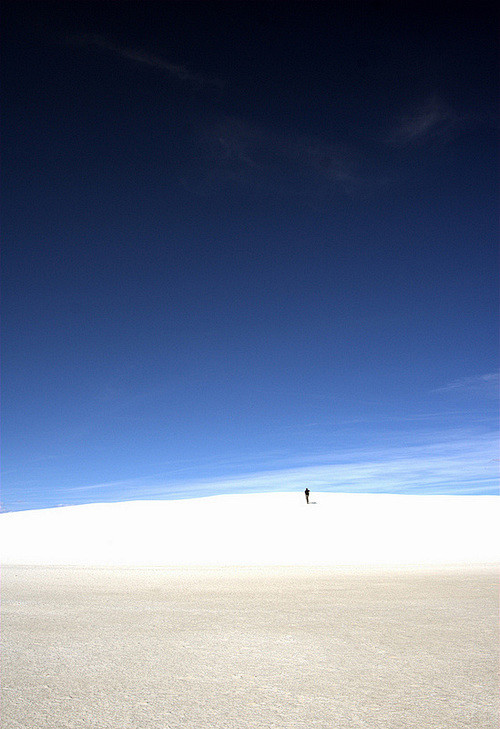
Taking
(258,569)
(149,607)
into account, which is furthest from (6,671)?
(258,569)

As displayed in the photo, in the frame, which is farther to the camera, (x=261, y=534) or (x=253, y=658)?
(x=261, y=534)

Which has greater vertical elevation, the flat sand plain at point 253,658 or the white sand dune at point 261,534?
the white sand dune at point 261,534

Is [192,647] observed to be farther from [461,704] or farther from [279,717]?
[461,704]

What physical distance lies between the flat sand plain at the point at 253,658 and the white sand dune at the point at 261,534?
7.99 meters

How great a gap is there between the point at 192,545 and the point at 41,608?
51.9ft

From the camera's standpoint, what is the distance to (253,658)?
18.3 ft

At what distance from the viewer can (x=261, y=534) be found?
27.2 m

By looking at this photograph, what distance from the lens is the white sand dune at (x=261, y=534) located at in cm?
1886

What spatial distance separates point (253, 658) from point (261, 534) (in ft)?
73.2

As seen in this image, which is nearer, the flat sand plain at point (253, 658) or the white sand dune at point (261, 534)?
the flat sand plain at point (253, 658)

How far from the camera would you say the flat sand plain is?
13.3 feet

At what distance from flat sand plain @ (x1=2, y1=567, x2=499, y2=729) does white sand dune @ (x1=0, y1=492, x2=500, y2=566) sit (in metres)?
7.99

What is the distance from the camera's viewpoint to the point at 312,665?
5.31m

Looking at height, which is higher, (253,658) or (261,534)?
(261,534)
